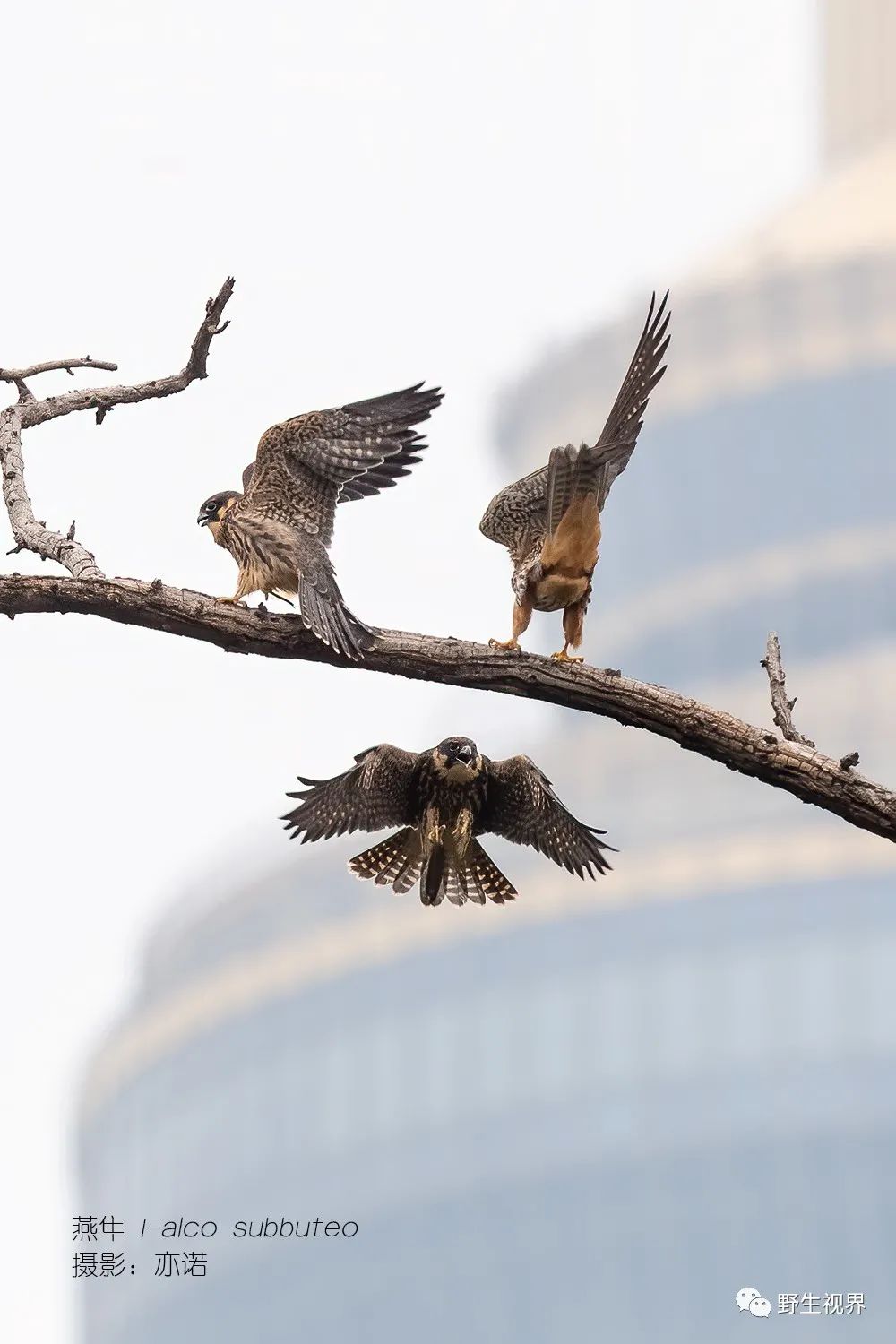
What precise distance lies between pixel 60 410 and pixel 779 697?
362 cm

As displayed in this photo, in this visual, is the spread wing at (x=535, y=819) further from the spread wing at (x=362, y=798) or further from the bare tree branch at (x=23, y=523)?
the bare tree branch at (x=23, y=523)

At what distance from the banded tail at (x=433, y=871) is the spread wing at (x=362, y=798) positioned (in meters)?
0.20

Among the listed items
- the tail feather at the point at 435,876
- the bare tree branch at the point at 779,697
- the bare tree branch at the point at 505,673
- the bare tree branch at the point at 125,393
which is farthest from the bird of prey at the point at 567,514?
the bare tree branch at the point at 125,393

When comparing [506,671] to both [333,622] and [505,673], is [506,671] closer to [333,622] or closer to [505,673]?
[505,673]

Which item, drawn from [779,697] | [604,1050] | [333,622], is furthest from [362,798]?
[604,1050]

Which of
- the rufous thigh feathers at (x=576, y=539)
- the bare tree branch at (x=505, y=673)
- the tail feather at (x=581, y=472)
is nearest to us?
the bare tree branch at (x=505, y=673)

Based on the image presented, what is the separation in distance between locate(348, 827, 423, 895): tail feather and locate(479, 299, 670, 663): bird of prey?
2.82 ft

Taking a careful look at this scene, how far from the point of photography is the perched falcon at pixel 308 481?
9.09 m

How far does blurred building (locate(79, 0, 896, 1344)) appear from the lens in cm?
11450

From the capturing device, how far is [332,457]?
9352 millimetres

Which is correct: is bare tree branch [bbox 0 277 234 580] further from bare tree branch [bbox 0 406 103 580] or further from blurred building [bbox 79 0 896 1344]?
blurred building [bbox 79 0 896 1344]

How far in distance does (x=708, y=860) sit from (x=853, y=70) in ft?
319

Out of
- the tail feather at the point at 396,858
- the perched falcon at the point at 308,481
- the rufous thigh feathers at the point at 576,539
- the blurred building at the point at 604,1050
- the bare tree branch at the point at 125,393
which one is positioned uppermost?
the blurred building at the point at 604,1050

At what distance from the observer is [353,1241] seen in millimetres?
122000
